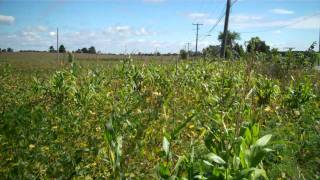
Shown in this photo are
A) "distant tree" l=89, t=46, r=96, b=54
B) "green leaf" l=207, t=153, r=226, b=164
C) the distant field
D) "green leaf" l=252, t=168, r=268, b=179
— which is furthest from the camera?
"distant tree" l=89, t=46, r=96, b=54

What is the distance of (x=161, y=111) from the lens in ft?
20.8

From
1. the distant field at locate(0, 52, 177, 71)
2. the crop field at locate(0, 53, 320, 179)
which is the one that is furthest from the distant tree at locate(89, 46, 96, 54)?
the crop field at locate(0, 53, 320, 179)

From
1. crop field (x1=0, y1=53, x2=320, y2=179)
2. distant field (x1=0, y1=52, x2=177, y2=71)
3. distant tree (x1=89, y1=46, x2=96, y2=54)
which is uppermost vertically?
distant tree (x1=89, y1=46, x2=96, y2=54)

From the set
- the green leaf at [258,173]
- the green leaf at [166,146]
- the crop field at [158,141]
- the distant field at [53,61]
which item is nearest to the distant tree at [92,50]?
the distant field at [53,61]

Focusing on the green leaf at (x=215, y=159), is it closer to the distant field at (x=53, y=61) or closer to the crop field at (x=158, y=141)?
the crop field at (x=158, y=141)

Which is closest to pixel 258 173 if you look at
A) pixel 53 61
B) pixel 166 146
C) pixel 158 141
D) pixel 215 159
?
pixel 215 159

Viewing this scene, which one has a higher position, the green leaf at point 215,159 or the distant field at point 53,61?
the distant field at point 53,61

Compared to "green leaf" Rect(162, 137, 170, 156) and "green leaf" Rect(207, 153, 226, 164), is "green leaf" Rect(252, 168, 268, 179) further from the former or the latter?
"green leaf" Rect(162, 137, 170, 156)

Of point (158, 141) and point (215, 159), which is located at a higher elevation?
point (215, 159)

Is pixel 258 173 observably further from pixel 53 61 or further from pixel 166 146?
pixel 53 61

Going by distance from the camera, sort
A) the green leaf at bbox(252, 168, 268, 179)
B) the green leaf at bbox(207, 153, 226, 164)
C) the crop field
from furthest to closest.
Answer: the crop field → the green leaf at bbox(207, 153, 226, 164) → the green leaf at bbox(252, 168, 268, 179)

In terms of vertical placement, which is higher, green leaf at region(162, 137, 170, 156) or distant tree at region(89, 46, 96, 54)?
distant tree at region(89, 46, 96, 54)

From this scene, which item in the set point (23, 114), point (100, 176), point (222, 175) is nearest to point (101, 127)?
point (23, 114)

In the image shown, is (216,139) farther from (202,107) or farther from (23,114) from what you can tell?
(202,107)
